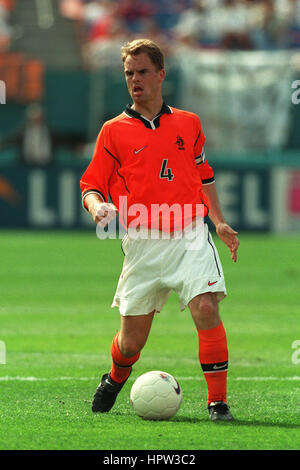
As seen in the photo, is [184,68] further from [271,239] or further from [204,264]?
[204,264]

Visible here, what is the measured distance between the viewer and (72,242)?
20.1 meters

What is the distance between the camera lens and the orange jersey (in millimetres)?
5730

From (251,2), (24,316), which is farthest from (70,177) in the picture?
(24,316)

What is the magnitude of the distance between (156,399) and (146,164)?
1358 millimetres

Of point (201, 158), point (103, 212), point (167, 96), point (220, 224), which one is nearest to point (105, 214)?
point (103, 212)

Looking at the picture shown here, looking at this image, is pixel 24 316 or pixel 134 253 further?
pixel 24 316

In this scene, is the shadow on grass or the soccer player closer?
the shadow on grass

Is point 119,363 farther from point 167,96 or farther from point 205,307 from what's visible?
point 167,96

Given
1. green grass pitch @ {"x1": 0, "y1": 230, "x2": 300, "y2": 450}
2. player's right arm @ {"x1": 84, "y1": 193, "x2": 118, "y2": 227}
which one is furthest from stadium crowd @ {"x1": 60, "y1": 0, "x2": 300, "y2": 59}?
player's right arm @ {"x1": 84, "y1": 193, "x2": 118, "y2": 227}

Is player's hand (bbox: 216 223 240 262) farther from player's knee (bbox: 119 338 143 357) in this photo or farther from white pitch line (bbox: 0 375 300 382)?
white pitch line (bbox: 0 375 300 382)

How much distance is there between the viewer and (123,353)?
19.4ft

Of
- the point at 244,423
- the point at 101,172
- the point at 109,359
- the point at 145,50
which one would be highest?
the point at 145,50

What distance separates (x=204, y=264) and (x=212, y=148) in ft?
55.6

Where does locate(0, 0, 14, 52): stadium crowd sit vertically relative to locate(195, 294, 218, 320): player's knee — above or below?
above
